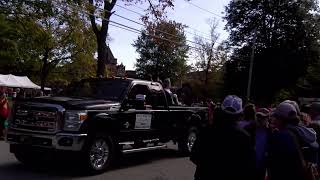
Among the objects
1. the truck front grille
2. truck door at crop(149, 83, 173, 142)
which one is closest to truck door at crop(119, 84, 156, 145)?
truck door at crop(149, 83, 173, 142)

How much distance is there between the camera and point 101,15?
28.1 metres

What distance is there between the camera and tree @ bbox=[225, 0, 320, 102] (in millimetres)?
56156

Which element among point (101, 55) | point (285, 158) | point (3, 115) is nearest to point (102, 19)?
point (101, 55)

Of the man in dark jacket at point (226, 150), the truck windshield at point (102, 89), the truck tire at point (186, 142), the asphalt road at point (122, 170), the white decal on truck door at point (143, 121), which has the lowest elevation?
the asphalt road at point (122, 170)

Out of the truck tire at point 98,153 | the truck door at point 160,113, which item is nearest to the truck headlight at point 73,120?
the truck tire at point 98,153

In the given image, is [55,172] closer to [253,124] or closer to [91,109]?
[91,109]

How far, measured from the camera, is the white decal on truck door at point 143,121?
12492 mm

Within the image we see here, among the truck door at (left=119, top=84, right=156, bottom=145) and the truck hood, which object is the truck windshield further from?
the truck hood

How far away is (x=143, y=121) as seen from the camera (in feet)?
41.7

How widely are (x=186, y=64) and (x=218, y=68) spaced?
17.0 m

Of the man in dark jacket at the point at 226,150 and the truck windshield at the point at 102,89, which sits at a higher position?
the truck windshield at the point at 102,89

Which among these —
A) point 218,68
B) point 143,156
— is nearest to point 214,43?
point 218,68

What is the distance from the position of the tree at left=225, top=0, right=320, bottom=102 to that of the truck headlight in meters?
46.6

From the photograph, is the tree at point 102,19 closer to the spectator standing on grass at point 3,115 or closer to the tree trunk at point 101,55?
the tree trunk at point 101,55
